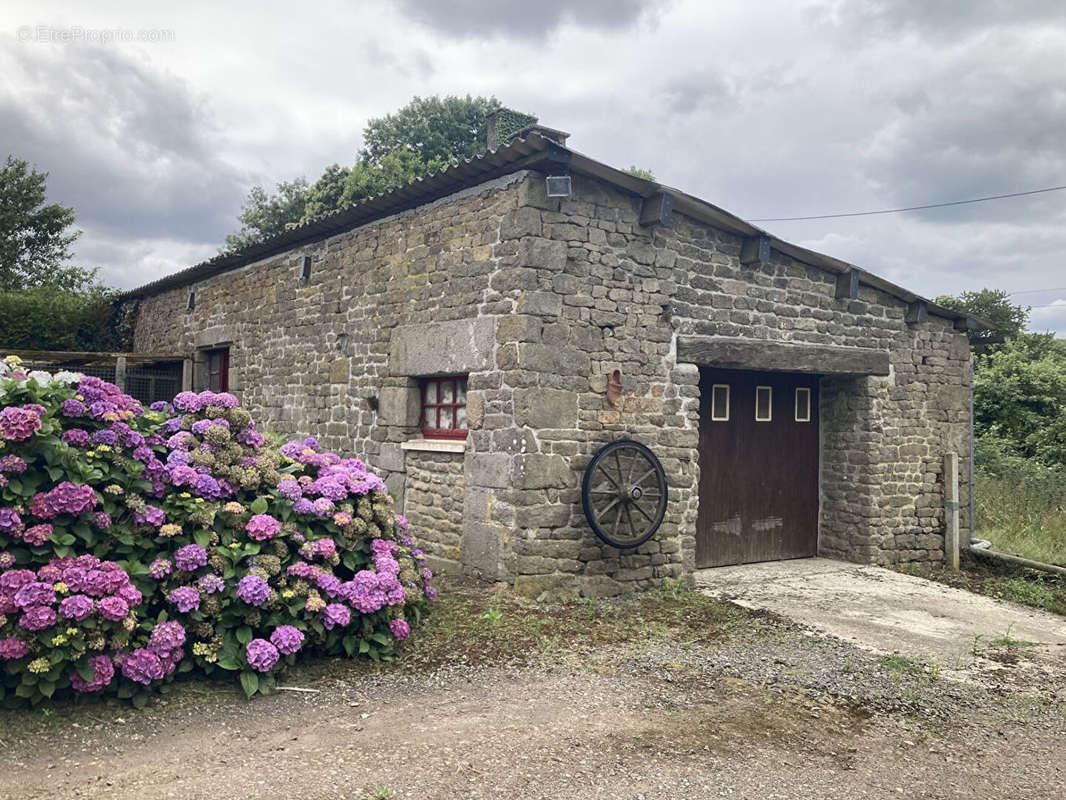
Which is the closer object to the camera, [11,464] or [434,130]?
[11,464]

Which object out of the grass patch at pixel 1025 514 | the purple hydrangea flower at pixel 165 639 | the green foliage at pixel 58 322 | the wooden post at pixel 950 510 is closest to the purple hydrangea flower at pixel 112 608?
the purple hydrangea flower at pixel 165 639

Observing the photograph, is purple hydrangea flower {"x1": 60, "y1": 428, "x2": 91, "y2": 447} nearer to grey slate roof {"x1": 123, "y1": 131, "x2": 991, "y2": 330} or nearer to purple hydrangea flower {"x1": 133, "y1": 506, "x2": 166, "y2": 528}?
purple hydrangea flower {"x1": 133, "y1": 506, "x2": 166, "y2": 528}

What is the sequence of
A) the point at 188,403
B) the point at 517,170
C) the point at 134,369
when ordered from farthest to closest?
the point at 134,369 → the point at 517,170 → the point at 188,403

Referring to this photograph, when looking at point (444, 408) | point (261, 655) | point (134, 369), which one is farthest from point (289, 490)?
point (134, 369)

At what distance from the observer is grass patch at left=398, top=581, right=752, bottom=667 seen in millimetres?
5152

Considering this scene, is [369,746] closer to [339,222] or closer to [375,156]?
[339,222]

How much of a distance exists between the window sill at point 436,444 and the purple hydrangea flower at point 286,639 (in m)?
2.86

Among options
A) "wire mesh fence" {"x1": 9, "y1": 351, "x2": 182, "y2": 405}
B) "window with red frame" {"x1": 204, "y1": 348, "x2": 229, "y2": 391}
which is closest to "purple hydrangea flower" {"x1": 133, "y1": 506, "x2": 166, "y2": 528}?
"window with red frame" {"x1": 204, "y1": 348, "x2": 229, "y2": 391}

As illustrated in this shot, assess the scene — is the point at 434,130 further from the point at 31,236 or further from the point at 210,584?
the point at 210,584

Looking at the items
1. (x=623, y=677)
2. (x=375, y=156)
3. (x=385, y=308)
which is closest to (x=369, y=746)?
(x=623, y=677)

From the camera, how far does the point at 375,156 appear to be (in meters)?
22.2

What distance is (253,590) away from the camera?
14.0ft

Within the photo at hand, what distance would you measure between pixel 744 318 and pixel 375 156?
Answer: 16932 mm

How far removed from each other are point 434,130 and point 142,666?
19.8 metres
